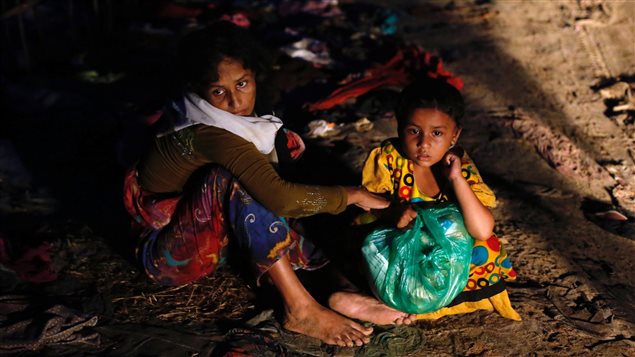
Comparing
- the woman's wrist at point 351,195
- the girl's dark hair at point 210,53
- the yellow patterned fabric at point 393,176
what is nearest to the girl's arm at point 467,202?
the yellow patterned fabric at point 393,176

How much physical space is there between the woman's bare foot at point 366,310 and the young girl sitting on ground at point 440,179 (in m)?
0.09

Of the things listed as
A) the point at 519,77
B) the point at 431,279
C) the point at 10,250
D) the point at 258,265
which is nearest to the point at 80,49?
the point at 10,250

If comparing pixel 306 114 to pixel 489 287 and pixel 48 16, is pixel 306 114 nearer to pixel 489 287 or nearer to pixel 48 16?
→ pixel 489 287

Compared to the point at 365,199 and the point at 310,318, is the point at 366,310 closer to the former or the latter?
the point at 310,318

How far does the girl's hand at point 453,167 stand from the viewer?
271 centimetres

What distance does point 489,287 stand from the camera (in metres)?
2.88

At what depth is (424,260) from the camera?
8.89 feet

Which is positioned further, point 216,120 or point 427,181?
point 427,181

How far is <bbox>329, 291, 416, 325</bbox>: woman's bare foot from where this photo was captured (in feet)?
9.64

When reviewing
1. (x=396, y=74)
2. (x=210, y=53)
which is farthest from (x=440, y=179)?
(x=396, y=74)

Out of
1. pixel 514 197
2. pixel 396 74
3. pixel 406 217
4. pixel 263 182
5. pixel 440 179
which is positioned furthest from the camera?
pixel 396 74

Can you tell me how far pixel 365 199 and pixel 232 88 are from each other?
690mm

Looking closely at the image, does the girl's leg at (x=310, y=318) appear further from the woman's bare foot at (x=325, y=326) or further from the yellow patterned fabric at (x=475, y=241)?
the yellow patterned fabric at (x=475, y=241)

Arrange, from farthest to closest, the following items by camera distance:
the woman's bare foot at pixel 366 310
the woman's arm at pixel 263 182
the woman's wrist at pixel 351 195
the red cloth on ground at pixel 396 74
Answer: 1. the red cloth on ground at pixel 396 74
2. the woman's bare foot at pixel 366 310
3. the woman's wrist at pixel 351 195
4. the woman's arm at pixel 263 182
